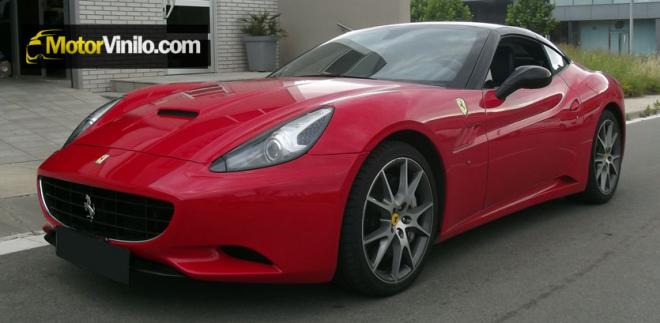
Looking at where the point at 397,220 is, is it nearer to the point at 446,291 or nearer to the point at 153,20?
the point at 446,291

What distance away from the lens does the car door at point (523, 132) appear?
416cm

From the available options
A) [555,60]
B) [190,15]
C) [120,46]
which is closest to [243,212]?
[555,60]

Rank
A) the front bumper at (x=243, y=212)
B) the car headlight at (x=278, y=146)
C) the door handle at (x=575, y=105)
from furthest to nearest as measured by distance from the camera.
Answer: the door handle at (x=575, y=105) < the car headlight at (x=278, y=146) < the front bumper at (x=243, y=212)

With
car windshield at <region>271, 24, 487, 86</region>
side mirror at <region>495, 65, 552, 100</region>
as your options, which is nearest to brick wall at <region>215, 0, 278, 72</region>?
car windshield at <region>271, 24, 487, 86</region>

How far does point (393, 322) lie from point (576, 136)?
2.31m

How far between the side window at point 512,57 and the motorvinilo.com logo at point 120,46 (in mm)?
8076

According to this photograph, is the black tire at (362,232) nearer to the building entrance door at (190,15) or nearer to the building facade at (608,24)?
the building entrance door at (190,15)

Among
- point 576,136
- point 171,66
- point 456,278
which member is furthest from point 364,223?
point 171,66

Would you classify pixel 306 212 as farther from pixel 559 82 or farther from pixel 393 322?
pixel 559 82

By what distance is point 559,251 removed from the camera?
14.6 feet

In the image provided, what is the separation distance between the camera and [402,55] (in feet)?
14.6

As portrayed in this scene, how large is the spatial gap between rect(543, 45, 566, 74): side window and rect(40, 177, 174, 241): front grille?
→ 10.2ft

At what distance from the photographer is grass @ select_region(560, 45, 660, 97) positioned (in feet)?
56.4

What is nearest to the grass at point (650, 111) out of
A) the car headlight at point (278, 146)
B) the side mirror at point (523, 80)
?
the side mirror at point (523, 80)
